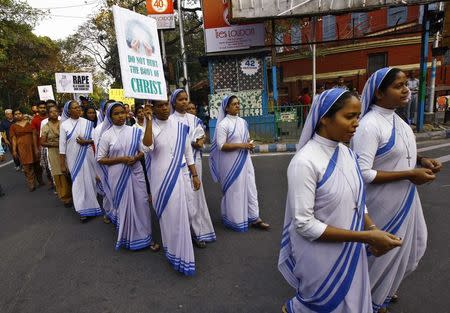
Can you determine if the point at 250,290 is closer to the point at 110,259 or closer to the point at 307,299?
the point at 307,299

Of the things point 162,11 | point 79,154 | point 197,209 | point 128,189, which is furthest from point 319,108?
point 162,11

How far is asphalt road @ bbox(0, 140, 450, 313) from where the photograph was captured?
2.75 meters

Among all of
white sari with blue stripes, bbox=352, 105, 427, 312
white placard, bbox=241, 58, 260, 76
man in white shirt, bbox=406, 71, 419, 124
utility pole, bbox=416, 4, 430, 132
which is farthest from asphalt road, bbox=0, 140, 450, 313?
white placard, bbox=241, 58, 260, 76

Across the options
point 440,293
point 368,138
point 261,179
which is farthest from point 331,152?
point 261,179

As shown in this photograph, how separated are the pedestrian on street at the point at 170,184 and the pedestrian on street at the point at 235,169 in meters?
0.90

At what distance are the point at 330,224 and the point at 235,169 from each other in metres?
2.39

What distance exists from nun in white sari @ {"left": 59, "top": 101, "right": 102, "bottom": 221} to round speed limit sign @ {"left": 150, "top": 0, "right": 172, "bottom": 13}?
374 inches

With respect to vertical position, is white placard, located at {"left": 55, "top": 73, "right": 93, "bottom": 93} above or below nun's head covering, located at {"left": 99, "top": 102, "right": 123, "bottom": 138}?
above

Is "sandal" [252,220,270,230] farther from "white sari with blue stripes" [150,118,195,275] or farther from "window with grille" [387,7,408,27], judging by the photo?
"window with grille" [387,7,408,27]

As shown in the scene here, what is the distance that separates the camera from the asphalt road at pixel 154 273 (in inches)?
108

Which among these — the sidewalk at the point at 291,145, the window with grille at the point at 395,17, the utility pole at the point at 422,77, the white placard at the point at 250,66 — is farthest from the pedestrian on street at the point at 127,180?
the window with grille at the point at 395,17

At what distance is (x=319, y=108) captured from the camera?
5.49 feet

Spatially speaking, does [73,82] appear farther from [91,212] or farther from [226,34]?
[91,212]

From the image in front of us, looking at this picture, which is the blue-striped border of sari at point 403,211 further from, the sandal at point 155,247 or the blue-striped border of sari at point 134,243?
the blue-striped border of sari at point 134,243
